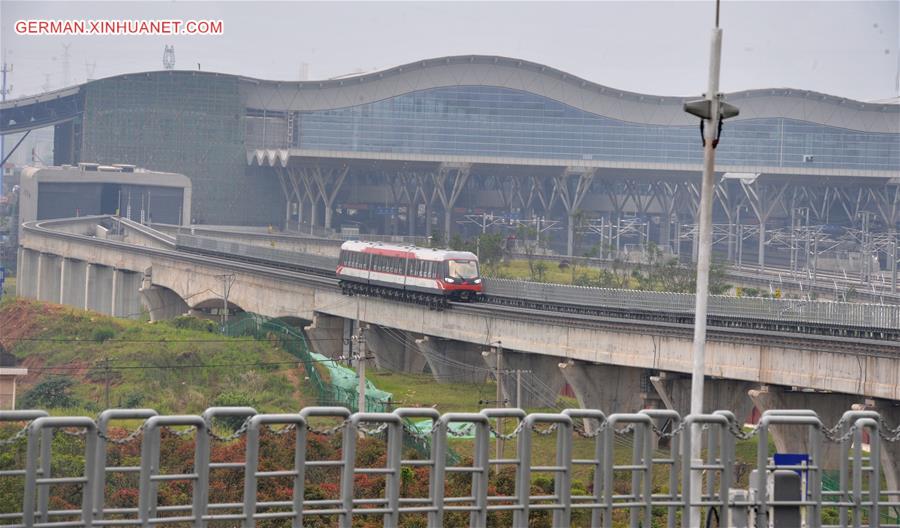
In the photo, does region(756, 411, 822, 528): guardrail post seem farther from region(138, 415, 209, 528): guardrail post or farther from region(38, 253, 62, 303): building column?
region(38, 253, 62, 303): building column

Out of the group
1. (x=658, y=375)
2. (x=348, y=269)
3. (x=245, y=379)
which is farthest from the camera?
(x=348, y=269)

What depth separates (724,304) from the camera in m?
57.4

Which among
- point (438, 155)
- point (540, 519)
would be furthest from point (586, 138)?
point (540, 519)

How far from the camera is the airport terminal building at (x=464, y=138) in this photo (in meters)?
150

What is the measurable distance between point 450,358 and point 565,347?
12243mm

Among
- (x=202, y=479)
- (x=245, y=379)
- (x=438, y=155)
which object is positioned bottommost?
(x=245, y=379)

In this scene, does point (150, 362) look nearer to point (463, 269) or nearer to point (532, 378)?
point (463, 269)

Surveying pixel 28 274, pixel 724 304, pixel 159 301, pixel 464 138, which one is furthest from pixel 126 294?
pixel 724 304

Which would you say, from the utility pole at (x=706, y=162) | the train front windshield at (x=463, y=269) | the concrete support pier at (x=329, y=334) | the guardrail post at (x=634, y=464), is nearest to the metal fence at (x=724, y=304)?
the train front windshield at (x=463, y=269)

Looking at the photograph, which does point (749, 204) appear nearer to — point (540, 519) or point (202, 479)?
point (540, 519)

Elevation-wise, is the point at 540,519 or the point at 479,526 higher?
the point at 479,526

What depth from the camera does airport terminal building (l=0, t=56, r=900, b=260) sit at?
494 ft

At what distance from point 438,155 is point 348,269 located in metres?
79.3

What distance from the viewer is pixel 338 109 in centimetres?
15562
